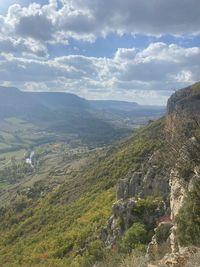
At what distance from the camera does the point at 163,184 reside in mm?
72312

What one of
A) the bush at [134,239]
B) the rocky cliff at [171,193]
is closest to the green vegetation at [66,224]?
the bush at [134,239]

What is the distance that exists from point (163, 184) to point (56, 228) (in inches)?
1893

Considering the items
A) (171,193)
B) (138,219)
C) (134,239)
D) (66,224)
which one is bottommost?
(66,224)

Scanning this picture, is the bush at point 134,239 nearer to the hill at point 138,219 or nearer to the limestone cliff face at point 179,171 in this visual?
the hill at point 138,219

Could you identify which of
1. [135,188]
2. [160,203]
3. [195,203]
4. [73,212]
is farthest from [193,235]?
[73,212]

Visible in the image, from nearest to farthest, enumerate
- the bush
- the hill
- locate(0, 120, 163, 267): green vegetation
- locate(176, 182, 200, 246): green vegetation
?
1. locate(176, 182, 200, 246): green vegetation
2. the hill
3. the bush
4. locate(0, 120, 163, 267): green vegetation

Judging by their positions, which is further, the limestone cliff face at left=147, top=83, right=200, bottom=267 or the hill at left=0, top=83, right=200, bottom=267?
the limestone cliff face at left=147, top=83, right=200, bottom=267

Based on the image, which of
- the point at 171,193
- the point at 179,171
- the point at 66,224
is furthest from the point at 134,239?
the point at 66,224

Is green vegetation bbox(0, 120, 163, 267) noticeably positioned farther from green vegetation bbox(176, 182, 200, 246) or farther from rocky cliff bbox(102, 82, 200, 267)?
green vegetation bbox(176, 182, 200, 246)

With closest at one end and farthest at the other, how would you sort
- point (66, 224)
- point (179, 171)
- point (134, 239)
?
point (179, 171) → point (134, 239) → point (66, 224)

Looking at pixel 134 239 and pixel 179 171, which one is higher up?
pixel 179 171

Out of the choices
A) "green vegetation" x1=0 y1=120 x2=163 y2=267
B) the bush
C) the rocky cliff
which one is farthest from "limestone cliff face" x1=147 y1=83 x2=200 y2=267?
"green vegetation" x1=0 y1=120 x2=163 y2=267

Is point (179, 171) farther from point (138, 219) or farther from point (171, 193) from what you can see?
point (138, 219)

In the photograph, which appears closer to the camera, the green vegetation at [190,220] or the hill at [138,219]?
the green vegetation at [190,220]
